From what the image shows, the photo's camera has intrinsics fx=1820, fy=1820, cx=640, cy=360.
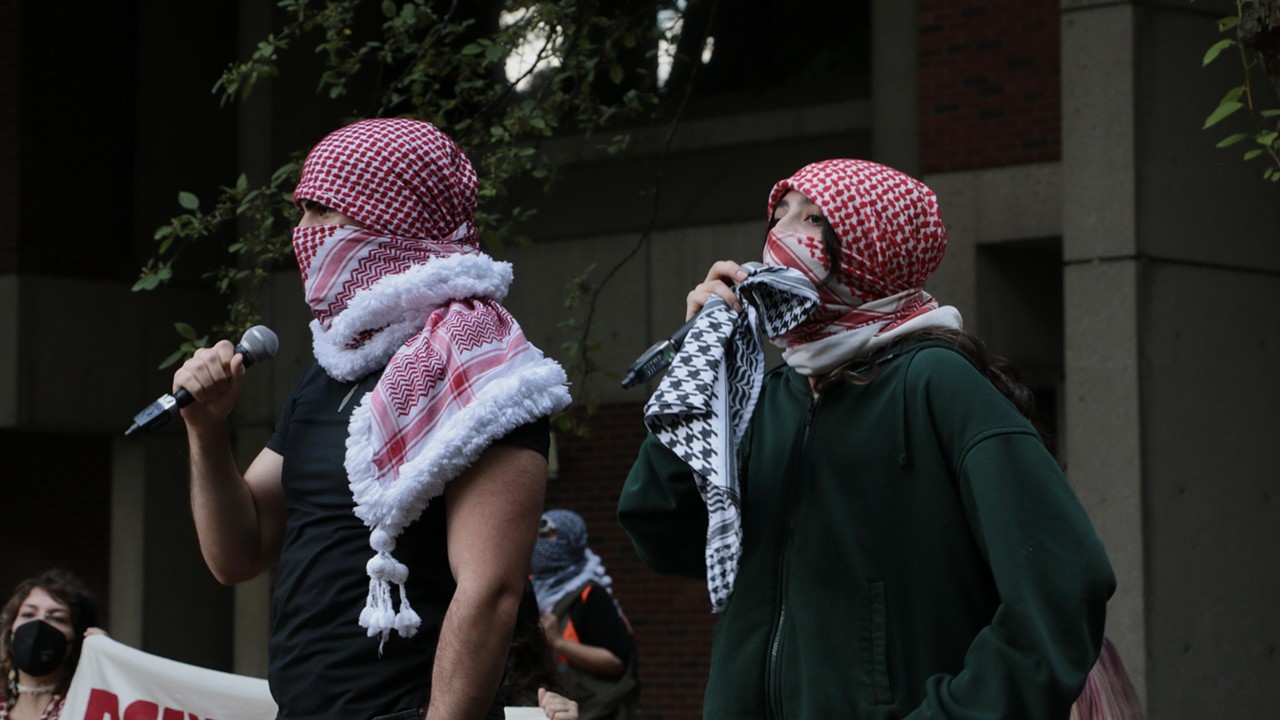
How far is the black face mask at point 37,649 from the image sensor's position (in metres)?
6.10

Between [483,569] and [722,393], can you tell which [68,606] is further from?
[722,393]

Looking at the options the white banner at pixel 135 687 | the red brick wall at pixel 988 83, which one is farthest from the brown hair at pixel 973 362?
the red brick wall at pixel 988 83

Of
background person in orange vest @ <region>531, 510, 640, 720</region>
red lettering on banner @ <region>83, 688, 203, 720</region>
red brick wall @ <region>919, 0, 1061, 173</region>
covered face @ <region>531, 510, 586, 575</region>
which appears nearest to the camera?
red lettering on banner @ <region>83, 688, 203, 720</region>

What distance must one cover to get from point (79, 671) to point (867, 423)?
408 centimetres

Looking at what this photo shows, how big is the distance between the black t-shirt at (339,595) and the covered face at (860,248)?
0.63 m

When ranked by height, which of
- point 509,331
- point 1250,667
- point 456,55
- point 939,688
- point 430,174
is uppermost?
point 456,55

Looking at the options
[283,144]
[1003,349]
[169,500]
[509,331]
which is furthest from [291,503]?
[169,500]

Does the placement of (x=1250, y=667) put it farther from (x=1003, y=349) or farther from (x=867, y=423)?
(x=867, y=423)

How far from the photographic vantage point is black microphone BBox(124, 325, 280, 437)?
10.9 ft

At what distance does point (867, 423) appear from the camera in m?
2.83

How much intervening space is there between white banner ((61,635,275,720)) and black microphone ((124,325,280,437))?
2.54 meters

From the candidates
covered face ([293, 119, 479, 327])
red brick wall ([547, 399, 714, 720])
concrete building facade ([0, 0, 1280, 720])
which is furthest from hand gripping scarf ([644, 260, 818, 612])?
red brick wall ([547, 399, 714, 720])

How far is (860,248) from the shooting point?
2902mm

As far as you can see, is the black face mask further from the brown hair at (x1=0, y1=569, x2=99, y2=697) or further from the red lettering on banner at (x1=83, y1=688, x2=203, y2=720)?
the red lettering on banner at (x1=83, y1=688, x2=203, y2=720)
